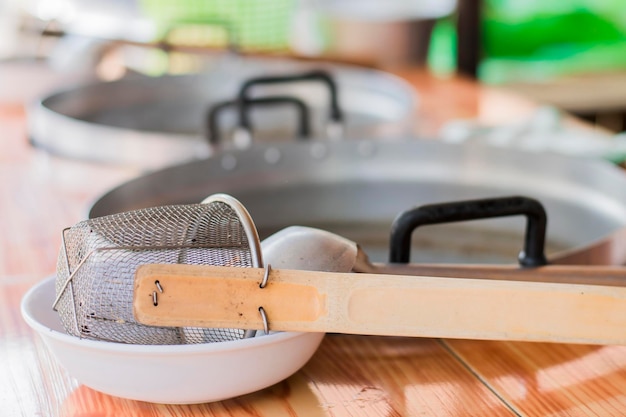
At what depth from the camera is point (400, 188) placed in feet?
5.02

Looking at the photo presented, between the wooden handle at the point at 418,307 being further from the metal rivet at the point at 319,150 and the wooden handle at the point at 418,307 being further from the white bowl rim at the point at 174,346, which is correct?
the metal rivet at the point at 319,150

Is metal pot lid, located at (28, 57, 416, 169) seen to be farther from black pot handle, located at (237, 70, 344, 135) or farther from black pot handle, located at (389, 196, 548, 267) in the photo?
black pot handle, located at (389, 196, 548, 267)

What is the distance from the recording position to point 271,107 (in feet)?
6.89

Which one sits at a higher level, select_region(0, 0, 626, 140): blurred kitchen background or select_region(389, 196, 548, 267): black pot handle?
select_region(389, 196, 548, 267): black pot handle

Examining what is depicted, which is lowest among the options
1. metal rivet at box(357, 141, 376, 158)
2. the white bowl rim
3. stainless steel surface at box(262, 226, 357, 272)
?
metal rivet at box(357, 141, 376, 158)

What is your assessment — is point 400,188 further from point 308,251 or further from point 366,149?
point 308,251

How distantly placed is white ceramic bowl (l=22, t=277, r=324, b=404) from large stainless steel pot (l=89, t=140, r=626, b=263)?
520 mm

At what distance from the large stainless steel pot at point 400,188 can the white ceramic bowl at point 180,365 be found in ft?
1.71

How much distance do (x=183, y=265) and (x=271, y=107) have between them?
143 cm

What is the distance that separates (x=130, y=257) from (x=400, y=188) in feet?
2.84

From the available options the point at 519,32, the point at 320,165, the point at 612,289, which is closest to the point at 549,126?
the point at 320,165

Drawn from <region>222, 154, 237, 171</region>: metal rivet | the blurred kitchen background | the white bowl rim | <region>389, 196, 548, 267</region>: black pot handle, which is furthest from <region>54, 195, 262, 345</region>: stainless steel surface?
the blurred kitchen background

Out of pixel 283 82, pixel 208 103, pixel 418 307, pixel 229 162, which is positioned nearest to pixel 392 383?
pixel 418 307

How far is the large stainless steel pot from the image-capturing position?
1345 mm
